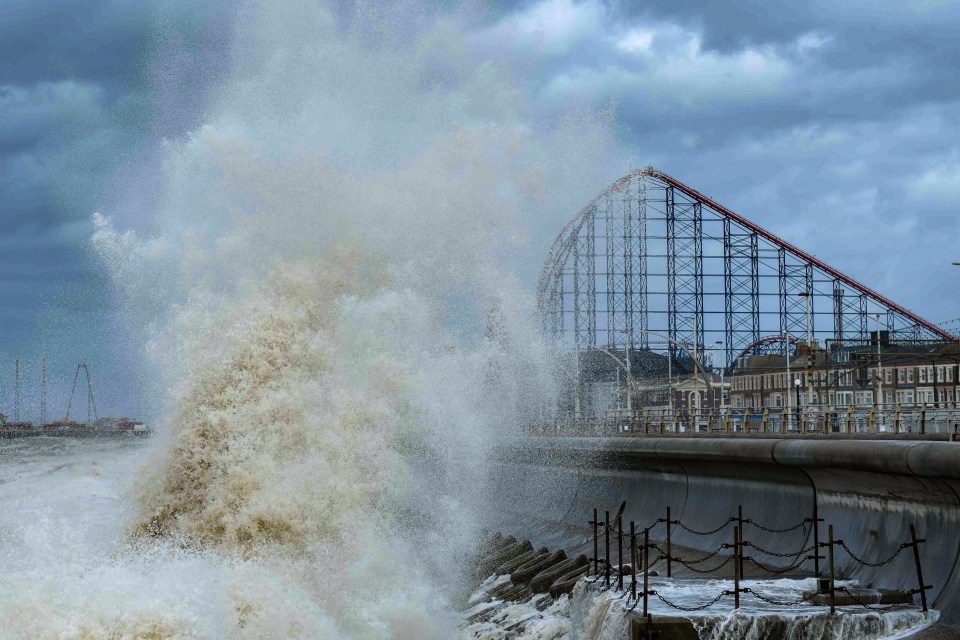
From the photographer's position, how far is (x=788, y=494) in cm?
1648

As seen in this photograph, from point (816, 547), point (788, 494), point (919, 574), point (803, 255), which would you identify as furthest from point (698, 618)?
point (803, 255)

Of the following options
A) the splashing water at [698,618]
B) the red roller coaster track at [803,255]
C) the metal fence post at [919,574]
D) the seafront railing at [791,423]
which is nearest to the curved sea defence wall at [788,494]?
the metal fence post at [919,574]

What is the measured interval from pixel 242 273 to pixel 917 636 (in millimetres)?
10257

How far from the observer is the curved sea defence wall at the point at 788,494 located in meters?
12.3

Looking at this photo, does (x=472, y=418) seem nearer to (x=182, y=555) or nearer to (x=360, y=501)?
(x=360, y=501)

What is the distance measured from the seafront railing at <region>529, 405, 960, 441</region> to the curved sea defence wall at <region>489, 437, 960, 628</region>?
87.2 inches

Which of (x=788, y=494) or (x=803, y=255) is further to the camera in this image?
(x=803, y=255)

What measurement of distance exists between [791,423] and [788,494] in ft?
43.1

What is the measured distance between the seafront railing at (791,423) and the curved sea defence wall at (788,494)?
2.21m

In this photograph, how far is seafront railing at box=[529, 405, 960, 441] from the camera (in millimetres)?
21445

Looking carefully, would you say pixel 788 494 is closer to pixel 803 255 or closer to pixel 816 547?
pixel 816 547

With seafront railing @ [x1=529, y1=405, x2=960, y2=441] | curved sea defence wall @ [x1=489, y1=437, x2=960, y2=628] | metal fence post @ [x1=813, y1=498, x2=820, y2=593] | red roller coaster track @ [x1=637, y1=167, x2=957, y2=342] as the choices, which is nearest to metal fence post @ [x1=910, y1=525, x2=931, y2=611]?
curved sea defence wall @ [x1=489, y1=437, x2=960, y2=628]

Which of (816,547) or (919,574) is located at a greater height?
(816,547)

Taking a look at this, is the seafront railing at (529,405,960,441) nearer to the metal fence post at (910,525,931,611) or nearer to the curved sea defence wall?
the curved sea defence wall
